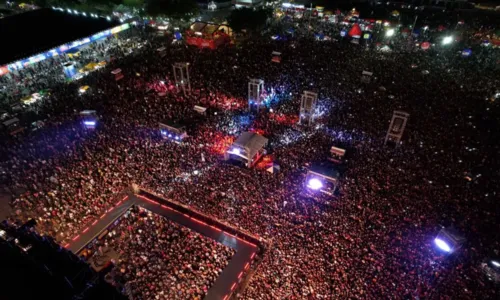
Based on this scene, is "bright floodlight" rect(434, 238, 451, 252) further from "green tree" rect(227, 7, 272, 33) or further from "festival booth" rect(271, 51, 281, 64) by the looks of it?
"green tree" rect(227, 7, 272, 33)

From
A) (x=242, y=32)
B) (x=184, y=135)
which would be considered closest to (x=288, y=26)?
(x=242, y=32)

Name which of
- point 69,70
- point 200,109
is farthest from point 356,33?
point 69,70

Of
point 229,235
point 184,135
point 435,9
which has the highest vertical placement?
point 435,9

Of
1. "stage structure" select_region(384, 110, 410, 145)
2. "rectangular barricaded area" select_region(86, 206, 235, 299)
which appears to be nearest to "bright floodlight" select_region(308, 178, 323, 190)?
"rectangular barricaded area" select_region(86, 206, 235, 299)

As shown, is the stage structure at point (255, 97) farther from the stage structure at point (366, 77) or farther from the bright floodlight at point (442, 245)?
the bright floodlight at point (442, 245)

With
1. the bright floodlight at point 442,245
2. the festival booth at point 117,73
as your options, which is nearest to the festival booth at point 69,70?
the festival booth at point 117,73

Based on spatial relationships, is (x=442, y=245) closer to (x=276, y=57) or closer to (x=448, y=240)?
(x=448, y=240)

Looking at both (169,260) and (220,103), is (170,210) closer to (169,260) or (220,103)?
(169,260)
